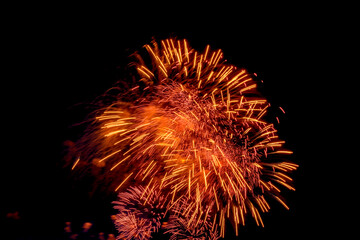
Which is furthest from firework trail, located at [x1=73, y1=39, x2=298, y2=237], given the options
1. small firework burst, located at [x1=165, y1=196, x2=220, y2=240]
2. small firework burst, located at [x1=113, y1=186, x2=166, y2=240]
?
small firework burst, located at [x1=165, y1=196, x2=220, y2=240]

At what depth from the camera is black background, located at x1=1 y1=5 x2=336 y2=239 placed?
2844 mm

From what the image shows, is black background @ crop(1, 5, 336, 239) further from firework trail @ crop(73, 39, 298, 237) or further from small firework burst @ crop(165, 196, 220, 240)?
small firework burst @ crop(165, 196, 220, 240)

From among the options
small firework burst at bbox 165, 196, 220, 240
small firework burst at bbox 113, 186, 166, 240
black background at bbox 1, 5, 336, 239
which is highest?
black background at bbox 1, 5, 336, 239

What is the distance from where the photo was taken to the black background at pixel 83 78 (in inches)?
112

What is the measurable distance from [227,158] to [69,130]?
2274 mm

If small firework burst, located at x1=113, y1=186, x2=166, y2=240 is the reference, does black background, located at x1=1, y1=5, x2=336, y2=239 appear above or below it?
above

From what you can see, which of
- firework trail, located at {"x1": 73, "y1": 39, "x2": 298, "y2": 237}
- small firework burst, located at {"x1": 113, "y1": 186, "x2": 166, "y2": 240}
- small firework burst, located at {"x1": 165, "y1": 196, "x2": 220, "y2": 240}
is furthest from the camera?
small firework burst, located at {"x1": 165, "y1": 196, "x2": 220, "y2": 240}

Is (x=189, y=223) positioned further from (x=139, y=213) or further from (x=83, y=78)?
(x=83, y=78)

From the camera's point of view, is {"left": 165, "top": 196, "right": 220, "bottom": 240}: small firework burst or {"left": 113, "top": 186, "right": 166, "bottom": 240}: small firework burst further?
{"left": 165, "top": 196, "right": 220, "bottom": 240}: small firework burst

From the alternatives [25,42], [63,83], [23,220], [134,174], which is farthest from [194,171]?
[25,42]

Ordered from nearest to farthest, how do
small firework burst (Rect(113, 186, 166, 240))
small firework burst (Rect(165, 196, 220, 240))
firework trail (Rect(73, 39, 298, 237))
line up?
firework trail (Rect(73, 39, 298, 237)), small firework burst (Rect(113, 186, 166, 240)), small firework burst (Rect(165, 196, 220, 240))

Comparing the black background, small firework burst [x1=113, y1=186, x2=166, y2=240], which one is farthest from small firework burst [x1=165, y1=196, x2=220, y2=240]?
the black background

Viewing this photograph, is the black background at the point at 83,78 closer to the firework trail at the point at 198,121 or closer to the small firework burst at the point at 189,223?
the firework trail at the point at 198,121

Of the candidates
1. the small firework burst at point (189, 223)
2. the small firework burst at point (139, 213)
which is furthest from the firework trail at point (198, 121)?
the small firework burst at point (189, 223)
